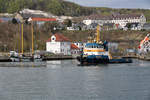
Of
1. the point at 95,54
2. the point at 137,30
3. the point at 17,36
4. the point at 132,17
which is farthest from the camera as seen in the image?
the point at 132,17

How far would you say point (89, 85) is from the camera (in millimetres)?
42625

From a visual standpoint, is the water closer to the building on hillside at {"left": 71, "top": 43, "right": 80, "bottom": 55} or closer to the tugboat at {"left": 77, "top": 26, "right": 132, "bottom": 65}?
the tugboat at {"left": 77, "top": 26, "right": 132, "bottom": 65}

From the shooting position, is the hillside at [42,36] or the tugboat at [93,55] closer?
the tugboat at [93,55]

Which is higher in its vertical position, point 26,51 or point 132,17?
point 132,17

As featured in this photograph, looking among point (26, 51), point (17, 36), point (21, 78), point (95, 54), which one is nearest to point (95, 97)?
point (21, 78)

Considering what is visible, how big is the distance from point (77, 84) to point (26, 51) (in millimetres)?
56963

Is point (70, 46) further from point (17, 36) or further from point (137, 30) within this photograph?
point (137, 30)

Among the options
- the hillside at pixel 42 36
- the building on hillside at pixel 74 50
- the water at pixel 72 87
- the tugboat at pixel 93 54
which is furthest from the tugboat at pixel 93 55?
the hillside at pixel 42 36

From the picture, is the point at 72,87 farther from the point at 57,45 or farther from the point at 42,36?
the point at 42,36

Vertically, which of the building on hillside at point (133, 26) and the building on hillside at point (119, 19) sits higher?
the building on hillside at point (119, 19)

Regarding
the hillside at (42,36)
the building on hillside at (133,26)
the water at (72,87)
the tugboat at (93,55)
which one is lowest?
the water at (72,87)

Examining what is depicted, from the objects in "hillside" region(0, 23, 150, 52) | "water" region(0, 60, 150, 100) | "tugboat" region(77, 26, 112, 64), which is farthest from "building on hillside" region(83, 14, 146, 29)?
"water" region(0, 60, 150, 100)

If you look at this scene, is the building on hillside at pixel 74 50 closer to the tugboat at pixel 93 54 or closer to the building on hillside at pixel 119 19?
the tugboat at pixel 93 54

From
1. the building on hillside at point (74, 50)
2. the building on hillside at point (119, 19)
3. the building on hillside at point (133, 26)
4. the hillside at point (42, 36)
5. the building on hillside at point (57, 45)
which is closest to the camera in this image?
the building on hillside at point (57, 45)
